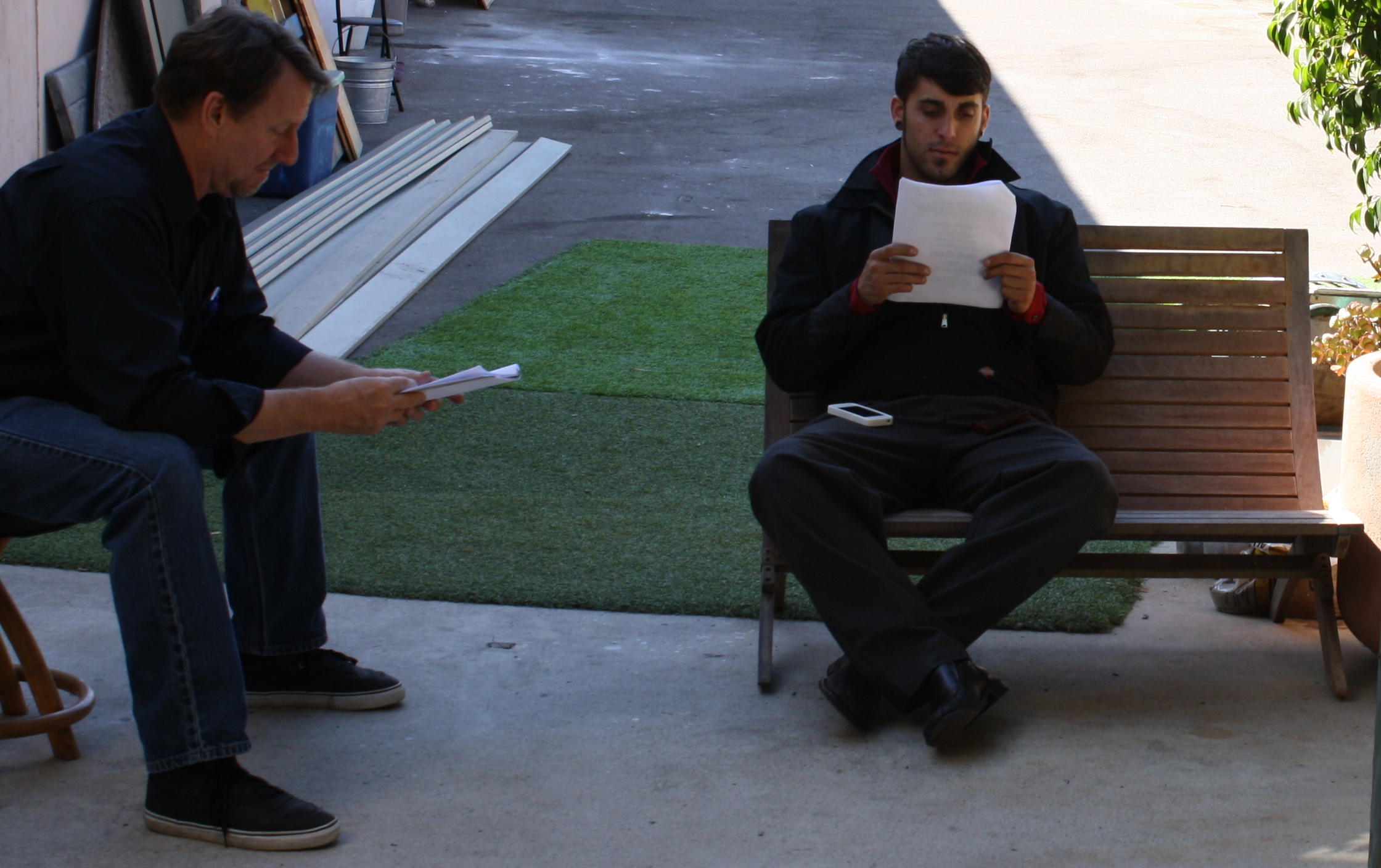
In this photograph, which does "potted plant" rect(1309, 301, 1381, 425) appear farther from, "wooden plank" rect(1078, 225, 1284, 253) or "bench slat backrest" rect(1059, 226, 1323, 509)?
"wooden plank" rect(1078, 225, 1284, 253)

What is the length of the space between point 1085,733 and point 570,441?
2.51 meters

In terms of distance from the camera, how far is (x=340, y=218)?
8.29 meters

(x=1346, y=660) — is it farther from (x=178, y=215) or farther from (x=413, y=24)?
(x=413, y=24)

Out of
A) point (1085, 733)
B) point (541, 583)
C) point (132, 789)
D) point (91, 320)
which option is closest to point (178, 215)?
point (91, 320)

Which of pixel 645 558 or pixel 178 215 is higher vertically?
pixel 178 215

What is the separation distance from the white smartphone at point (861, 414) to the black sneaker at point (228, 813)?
1.47 meters

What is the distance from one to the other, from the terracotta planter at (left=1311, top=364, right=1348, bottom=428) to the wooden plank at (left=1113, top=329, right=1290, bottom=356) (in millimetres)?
1737

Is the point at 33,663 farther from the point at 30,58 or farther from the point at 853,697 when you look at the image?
the point at 30,58

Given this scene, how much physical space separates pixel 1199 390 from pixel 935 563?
→ 103 cm

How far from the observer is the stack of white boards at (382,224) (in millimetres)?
6938

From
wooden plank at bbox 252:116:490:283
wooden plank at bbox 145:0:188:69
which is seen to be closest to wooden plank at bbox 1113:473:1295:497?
wooden plank at bbox 252:116:490:283

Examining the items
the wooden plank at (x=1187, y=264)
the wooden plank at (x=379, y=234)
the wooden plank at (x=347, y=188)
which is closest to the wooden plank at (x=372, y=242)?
the wooden plank at (x=379, y=234)

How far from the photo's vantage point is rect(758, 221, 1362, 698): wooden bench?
3658 mm

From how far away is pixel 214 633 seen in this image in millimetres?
2656
